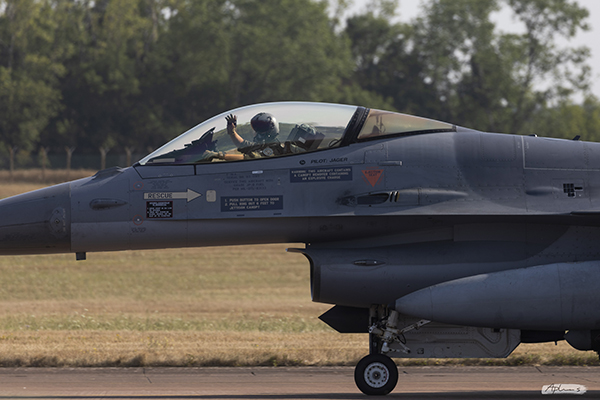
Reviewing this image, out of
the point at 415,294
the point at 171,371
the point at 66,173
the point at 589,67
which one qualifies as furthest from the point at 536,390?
the point at 589,67

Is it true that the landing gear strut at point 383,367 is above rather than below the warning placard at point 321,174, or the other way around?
below

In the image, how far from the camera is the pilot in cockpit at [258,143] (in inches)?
357

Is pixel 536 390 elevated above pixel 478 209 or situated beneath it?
situated beneath

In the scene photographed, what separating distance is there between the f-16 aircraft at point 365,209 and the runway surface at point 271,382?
85 centimetres

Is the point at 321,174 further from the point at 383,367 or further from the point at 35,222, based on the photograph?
the point at 35,222

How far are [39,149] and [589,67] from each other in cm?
4901

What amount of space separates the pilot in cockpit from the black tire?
2636 millimetres

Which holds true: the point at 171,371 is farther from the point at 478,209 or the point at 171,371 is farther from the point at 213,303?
the point at 213,303

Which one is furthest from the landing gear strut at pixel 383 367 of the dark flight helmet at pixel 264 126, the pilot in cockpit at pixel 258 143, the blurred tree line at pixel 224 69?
the blurred tree line at pixel 224 69

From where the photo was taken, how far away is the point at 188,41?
69062 millimetres

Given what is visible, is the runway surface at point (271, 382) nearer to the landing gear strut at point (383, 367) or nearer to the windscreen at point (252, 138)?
the landing gear strut at point (383, 367)

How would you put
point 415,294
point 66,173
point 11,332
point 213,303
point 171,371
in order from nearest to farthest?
point 415,294
point 171,371
point 11,332
point 213,303
point 66,173

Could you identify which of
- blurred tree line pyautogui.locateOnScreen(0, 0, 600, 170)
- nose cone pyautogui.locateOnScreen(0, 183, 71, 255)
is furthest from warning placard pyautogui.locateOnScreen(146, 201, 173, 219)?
blurred tree line pyautogui.locateOnScreen(0, 0, 600, 170)

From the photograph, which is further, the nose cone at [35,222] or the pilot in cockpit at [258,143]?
the pilot in cockpit at [258,143]
